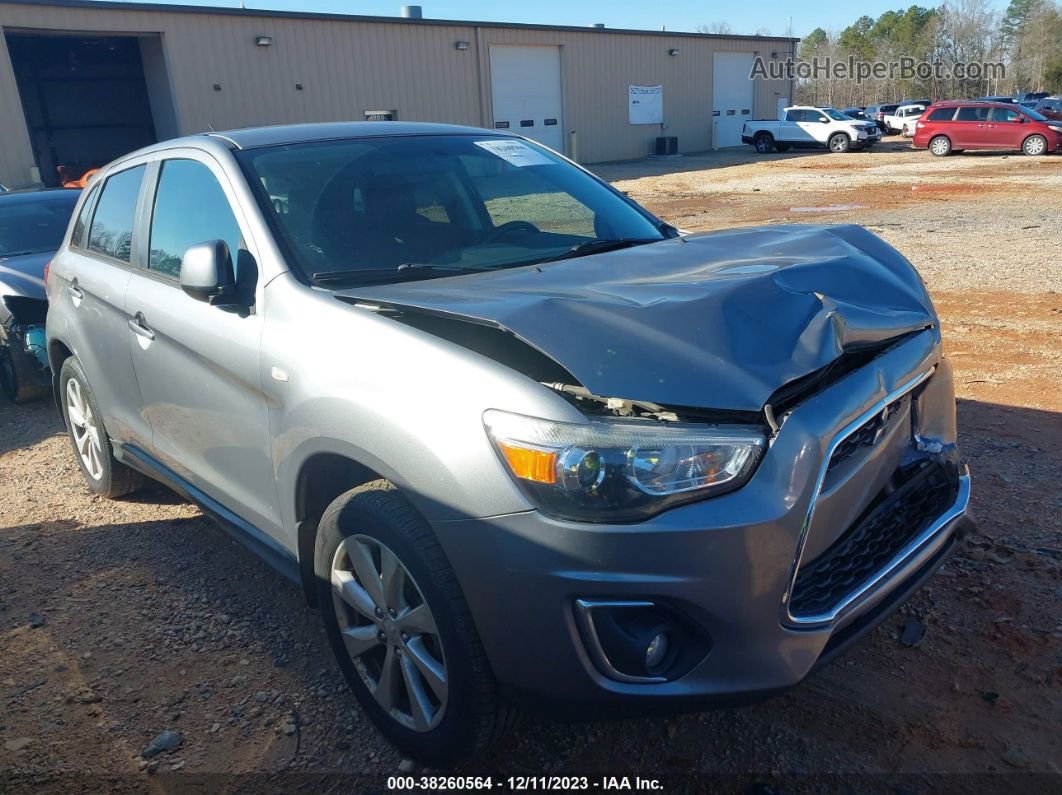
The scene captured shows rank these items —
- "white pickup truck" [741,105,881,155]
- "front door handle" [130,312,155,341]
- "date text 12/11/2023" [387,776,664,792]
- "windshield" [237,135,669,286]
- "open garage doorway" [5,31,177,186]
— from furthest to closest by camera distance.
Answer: "white pickup truck" [741,105,881,155], "open garage doorway" [5,31,177,186], "front door handle" [130,312,155,341], "windshield" [237,135,669,286], "date text 12/11/2023" [387,776,664,792]

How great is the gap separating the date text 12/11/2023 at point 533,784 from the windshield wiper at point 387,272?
1.60m

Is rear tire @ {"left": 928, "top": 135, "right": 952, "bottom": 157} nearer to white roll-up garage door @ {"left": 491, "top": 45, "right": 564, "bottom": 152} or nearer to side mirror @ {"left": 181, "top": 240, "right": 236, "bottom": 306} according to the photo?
white roll-up garage door @ {"left": 491, "top": 45, "right": 564, "bottom": 152}

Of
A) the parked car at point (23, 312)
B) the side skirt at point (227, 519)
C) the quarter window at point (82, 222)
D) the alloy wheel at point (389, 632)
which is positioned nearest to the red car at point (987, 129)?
the parked car at point (23, 312)

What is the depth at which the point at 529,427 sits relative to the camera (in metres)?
2.09

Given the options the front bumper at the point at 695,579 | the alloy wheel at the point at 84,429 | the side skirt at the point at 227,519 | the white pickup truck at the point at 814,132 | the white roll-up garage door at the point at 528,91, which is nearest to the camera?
the front bumper at the point at 695,579

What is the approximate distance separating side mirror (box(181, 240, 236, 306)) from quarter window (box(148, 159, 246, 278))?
0.67ft

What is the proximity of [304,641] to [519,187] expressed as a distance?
210cm

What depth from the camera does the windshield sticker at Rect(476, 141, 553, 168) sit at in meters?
3.92

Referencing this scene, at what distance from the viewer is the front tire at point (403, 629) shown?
2.26 meters

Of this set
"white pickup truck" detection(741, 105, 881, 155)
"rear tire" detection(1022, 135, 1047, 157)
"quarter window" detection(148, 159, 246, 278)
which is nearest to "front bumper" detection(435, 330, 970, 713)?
"quarter window" detection(148, 159, 246, 278)

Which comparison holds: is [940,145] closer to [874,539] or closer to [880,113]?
[880,113]

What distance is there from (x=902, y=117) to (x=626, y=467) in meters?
49.5

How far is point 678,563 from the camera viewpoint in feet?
6.57

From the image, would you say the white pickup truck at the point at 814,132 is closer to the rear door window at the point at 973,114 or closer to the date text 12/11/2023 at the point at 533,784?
the rear door window at the point at 973,114
